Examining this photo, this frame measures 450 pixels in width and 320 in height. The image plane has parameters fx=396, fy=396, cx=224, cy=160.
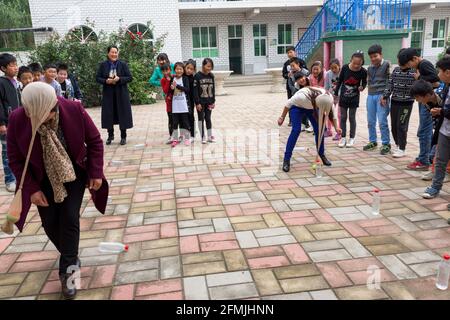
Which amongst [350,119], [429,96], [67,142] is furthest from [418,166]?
[67,142]

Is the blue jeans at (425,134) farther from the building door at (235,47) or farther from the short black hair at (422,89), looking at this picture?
the building door at (235,47)

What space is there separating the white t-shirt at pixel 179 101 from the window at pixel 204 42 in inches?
583

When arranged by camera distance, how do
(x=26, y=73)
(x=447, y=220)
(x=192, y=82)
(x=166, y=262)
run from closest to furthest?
(x=166, y=262) < (x=447, y=220) < (x=26, y=73) < (x=192, y=82)

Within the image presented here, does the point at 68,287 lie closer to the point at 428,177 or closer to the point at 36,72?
the point at 36,72

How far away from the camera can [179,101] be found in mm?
6844

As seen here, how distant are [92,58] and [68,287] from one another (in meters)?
11.4

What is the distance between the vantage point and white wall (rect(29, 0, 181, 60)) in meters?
16.2

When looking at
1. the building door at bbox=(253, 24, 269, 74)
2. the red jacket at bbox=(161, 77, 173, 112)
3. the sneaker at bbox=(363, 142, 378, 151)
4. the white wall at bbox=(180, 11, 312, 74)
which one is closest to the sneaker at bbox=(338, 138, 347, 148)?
the sneaker at bbox=(363, 142, 378, 151)

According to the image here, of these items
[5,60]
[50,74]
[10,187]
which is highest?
[5,60]

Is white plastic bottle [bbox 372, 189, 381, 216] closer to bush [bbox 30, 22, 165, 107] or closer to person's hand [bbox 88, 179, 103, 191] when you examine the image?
person's hand [bbox 88, 179, 103, 191]
